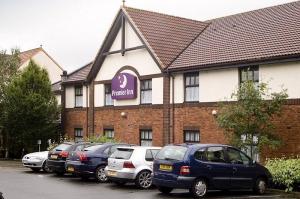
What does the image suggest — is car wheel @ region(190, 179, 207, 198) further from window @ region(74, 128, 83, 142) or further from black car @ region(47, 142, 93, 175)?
window @ region(74, 128, 83, 142)

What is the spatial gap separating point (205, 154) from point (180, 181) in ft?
3.93

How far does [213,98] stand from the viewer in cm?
2428

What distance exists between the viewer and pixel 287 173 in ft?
55.0

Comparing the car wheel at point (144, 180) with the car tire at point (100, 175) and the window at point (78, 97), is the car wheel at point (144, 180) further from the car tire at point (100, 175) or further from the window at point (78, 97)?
the window at point (78, 97)

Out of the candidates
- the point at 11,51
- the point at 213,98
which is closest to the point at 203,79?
the point at 213,98

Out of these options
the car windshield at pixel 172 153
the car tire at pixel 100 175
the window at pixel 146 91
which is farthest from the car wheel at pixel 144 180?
the window at pixel 146 91

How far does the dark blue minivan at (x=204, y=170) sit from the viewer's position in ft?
48.4

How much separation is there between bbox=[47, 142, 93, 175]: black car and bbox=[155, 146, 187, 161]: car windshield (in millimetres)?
5330

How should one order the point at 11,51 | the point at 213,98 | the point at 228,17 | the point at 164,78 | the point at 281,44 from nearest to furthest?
the point at 281,44, the point at 213,98, the point at 164,78, the point at 228,17, the point at 11,51

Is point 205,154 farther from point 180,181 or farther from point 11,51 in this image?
point 11,51

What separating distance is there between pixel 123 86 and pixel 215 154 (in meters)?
14.6

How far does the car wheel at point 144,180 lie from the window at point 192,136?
8092 millimetres

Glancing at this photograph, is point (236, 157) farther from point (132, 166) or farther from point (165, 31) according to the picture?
point (165, 31)

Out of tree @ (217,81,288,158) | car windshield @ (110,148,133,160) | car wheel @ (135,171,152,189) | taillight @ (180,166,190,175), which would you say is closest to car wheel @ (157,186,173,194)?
car wheel @ (135,171,152,189)
